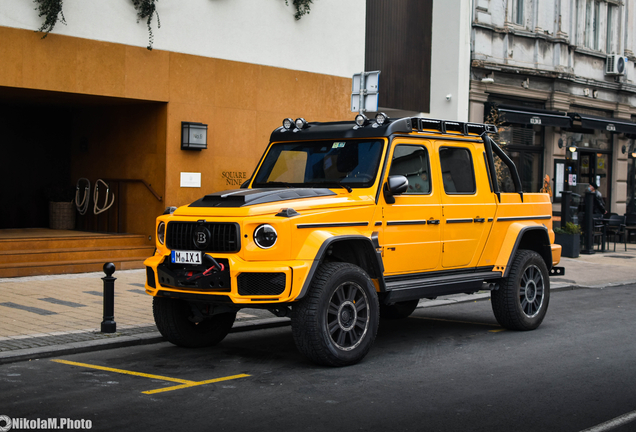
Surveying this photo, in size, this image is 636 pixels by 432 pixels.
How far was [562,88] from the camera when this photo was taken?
77.8 ft

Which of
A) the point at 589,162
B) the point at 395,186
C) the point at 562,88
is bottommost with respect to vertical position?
the point at 395,186

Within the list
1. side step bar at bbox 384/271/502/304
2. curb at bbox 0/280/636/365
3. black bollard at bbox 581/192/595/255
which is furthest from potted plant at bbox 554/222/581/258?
curb at bbox 0/280/636/365

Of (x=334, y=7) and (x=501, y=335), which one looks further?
(x=334, y=7)

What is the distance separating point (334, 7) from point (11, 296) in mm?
10209

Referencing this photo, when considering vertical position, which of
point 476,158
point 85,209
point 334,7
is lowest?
point 85,209

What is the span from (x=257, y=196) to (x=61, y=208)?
10063mm

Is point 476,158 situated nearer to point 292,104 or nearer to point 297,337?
point 297,337

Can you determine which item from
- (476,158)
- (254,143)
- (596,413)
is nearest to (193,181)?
(254,143)

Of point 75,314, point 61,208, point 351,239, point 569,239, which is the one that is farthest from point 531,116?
point 351,239

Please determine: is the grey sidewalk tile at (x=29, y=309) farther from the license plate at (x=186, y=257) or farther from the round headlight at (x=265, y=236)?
the round headlight at (x=265, y=236)

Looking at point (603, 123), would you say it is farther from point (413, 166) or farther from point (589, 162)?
point (413, 166)

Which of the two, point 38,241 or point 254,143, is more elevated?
point 254,143

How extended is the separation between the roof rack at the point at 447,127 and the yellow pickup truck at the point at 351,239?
2cm

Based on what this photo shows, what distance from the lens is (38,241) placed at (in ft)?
43.6
